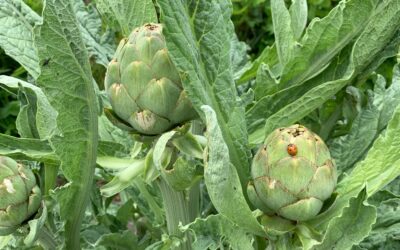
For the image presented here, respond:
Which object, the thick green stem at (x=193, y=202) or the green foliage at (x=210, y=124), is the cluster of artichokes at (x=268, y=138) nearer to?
the green foliage at (x=210, y=124)

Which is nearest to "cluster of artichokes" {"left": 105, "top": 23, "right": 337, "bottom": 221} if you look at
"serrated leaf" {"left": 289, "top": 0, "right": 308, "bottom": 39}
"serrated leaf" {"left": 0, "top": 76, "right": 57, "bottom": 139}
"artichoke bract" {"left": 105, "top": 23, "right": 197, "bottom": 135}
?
"artichoke bract" {"left": 105, "top": 23, "right": 197, "bottom": 135}

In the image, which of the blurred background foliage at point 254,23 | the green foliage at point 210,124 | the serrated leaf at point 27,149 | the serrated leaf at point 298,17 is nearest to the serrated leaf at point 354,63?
the green foliage at point 210,124

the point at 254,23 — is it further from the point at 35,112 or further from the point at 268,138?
the point at 268,138

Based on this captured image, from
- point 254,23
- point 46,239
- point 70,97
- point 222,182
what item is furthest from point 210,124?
point 254,23

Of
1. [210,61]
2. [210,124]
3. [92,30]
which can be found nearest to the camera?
[210,124]

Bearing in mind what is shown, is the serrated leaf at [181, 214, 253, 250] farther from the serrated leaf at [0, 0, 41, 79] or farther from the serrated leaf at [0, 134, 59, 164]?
the serrated leaf at [0, 0, 41, 79]

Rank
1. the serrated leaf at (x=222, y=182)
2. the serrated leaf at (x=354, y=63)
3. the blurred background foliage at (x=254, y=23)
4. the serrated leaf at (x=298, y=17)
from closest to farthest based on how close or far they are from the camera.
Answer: the serrated leaf at (x=222, y=182), the serrated leaf at (x=354, y=63), the serrated leaf at (x=298, y=17), the blurred background foliage at (x=254, y=23)

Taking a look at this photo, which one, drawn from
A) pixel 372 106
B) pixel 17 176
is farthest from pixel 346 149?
pixel 17 176
